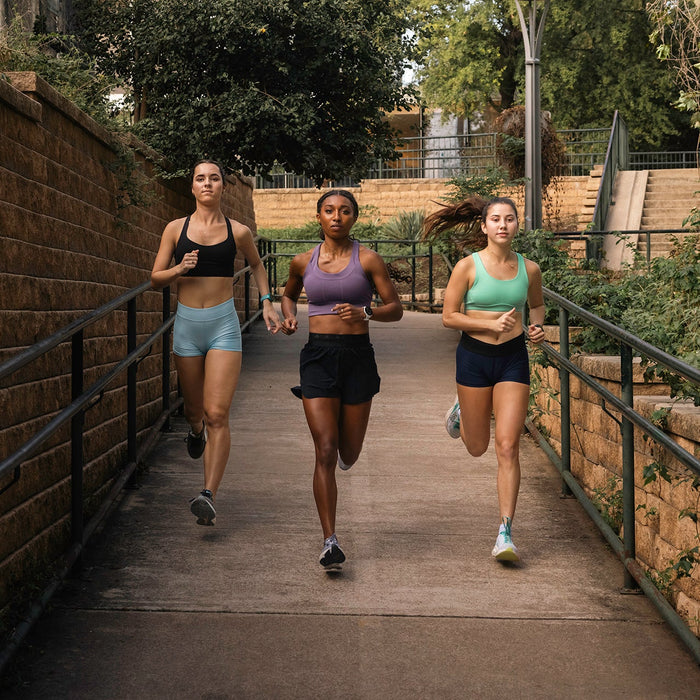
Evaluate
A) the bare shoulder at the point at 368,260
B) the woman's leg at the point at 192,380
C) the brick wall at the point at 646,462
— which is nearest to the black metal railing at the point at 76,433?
the woman's leg at the point at 192,380

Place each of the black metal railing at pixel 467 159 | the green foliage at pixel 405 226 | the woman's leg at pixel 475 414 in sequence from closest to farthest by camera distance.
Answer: the woman's leg at pixel 475 414 < the green foliage at pixel 405 226 < the black metal railing at pixel 467 159

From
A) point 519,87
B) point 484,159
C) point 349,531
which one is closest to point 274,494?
point 349,531

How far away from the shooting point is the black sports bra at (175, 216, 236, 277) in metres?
5.74

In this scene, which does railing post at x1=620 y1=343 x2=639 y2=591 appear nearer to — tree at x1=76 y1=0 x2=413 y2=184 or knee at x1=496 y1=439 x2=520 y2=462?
knee at x1=496 y1=439 x2=520 y2=462

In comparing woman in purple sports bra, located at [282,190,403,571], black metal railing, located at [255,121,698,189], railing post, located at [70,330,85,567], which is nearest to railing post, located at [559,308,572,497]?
woman in purple sports bra, located at [282,190,403,571]

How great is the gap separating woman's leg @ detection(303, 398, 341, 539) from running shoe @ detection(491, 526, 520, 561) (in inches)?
31.4

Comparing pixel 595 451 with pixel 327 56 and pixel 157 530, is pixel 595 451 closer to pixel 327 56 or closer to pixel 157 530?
pixel 157 530

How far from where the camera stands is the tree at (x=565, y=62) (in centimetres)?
2991

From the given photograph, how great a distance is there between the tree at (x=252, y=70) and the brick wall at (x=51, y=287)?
10.3 feet

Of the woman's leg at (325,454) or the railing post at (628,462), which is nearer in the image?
the railing post at (628,462)

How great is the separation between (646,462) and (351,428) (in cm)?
146

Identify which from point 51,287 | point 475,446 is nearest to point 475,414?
point 475,446

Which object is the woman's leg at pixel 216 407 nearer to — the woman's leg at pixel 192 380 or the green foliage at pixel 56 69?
the woman's leg at pixel 192 380

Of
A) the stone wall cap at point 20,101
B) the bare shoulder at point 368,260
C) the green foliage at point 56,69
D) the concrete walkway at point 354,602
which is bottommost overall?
the concrete walkway at point 354,602
